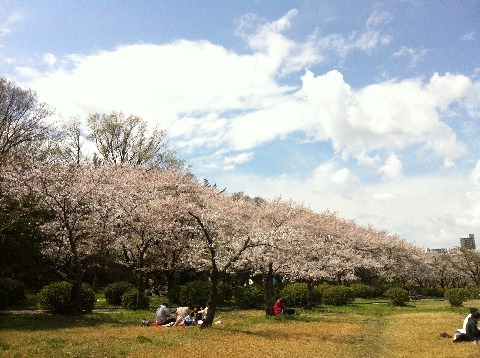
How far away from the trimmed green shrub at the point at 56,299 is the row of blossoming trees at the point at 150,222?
2.22 ft

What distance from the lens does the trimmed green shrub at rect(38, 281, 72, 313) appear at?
23281 mm

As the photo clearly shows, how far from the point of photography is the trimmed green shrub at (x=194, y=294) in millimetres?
29062

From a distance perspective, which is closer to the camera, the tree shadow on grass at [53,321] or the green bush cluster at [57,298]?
the tree shadow on grass at [53,321]

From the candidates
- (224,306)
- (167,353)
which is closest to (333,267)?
(224,306)

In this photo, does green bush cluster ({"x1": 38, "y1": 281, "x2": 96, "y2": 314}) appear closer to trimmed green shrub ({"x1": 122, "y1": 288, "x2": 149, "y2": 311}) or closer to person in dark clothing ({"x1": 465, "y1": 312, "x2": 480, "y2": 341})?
trimmed green shrub ({"x1": 122, "y1": 288, "x2": 149, "y2": 311})

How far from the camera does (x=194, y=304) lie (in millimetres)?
29016

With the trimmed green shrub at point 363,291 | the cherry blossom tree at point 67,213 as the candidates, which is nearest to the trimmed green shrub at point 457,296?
the trimmed green shrub at point 363,291

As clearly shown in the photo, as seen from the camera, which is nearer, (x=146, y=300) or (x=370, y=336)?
(x=370, y=336)

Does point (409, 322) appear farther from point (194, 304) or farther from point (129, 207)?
point (129, 207)

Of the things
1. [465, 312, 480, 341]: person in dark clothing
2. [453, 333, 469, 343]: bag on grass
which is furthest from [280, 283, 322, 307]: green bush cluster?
[465, 312, 480, 341]: person in dark clothing

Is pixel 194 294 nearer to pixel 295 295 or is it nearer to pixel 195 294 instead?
pixel 195 294

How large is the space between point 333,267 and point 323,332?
19.6 metres

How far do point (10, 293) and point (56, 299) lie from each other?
15.1ft

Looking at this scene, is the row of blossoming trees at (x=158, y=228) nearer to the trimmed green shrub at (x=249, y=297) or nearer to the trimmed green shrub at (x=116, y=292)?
the trimmed green shrub at (x=116, y=292)
